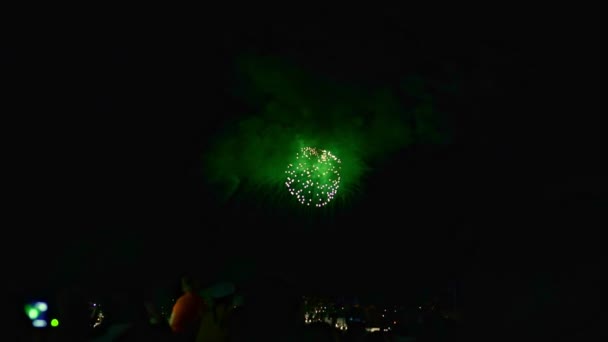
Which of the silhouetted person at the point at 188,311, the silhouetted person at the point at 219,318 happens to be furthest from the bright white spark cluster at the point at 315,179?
the silhouetted person at the point at 219,318

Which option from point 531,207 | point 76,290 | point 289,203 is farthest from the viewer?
point 289,203

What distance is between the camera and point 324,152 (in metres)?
15.6

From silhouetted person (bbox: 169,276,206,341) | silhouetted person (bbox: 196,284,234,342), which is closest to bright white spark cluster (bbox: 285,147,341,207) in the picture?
silhouetted person (bbox: 169,276,206,341)

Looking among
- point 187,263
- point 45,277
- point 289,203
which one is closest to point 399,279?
point 289,203

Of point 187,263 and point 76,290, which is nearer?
point 76,290

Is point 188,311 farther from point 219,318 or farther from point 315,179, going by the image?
point 315,179

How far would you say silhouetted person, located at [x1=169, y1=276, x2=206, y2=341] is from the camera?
700 cm

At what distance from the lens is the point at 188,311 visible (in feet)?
23.3

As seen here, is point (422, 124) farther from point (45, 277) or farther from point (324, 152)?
point (45, 277)

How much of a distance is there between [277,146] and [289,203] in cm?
357

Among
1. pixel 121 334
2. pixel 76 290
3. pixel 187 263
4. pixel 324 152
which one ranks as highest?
pixel 324 152

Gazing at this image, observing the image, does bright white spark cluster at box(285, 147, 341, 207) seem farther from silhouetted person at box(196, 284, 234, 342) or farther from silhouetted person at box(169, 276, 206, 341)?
silhouetted person at box(196, 284, 234, 342)

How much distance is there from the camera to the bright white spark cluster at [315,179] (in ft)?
49.9

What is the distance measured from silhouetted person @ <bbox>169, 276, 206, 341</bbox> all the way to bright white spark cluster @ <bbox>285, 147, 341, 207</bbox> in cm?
804
